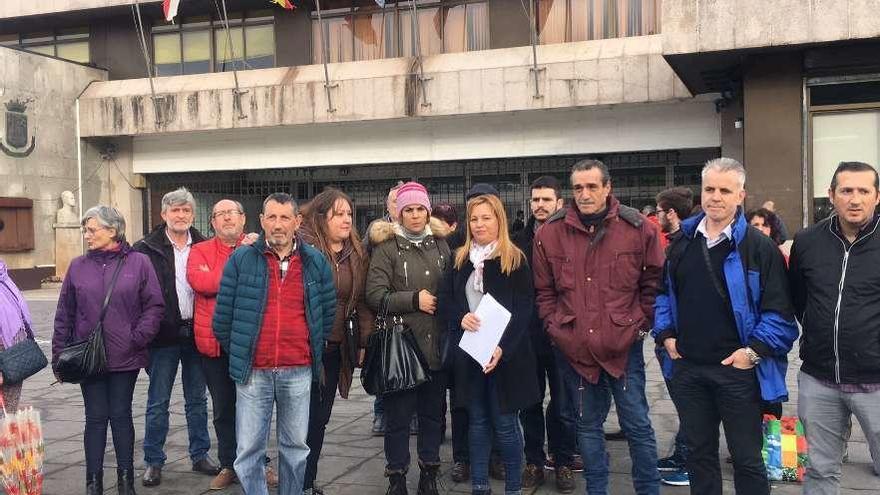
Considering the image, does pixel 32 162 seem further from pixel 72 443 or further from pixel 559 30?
pixel 72 443

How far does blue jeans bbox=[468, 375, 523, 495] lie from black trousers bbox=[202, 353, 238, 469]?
5.33ft

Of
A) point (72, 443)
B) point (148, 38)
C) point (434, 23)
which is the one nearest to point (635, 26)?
point (434, 23)

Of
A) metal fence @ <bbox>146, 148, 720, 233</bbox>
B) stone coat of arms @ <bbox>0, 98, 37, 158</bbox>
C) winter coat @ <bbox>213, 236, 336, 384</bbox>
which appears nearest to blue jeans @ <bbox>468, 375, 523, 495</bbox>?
winter coat @ <bbox>213, 236, 336, 384</bbox>

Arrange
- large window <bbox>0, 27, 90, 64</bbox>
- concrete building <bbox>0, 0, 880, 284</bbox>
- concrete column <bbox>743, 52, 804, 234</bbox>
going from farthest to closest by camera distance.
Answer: large window <bbox>0, 27, 90, 64</bbox> → concrete column <bbox>743, 52, 804, 234</bbox> → concrete building <bbox>0, 0, 880, 284</bbox>

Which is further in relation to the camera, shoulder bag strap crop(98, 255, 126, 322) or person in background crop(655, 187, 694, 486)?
person in background crop(655, 187, 694, 486)

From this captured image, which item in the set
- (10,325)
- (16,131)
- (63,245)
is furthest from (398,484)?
(63,245)

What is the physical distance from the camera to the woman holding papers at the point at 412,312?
4.48 metres

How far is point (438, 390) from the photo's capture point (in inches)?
180

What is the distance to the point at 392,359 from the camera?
14.3 ft

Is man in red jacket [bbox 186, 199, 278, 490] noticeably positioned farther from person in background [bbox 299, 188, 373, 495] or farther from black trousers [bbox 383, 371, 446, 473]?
black trousers [bbox 383, 371, 446, 473]

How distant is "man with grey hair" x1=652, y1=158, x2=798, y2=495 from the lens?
348 cm

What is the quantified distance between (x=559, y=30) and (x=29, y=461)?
15589 millimetres

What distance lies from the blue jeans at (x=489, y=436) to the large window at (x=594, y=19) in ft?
46.7

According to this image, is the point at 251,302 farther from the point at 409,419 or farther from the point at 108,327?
the point at 409,419
